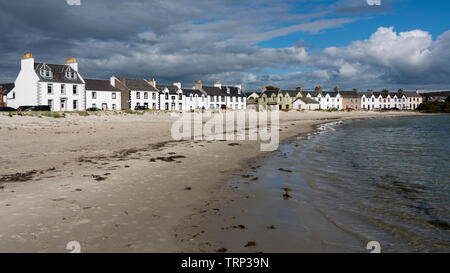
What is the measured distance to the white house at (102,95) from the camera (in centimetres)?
5866

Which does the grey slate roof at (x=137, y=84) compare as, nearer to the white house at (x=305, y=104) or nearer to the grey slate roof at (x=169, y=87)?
the grey slate roof at (x=169, y=87)

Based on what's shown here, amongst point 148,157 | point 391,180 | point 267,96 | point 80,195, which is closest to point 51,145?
point 148,157

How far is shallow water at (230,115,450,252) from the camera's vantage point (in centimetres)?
551

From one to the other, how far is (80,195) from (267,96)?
114 m

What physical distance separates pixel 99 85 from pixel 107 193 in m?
59.6

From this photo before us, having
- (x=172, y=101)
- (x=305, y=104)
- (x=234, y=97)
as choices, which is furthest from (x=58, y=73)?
(x=305, y=104)

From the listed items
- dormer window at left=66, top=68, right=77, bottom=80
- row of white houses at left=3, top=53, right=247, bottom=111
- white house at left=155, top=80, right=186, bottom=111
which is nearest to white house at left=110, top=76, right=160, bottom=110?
row of white houses at left=3, top=53, right=247, bottom=111

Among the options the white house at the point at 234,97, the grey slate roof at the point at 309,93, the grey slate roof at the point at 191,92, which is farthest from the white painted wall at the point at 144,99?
the grey slate roof at the point at 309,93

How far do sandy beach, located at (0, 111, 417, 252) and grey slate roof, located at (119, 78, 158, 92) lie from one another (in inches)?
2145

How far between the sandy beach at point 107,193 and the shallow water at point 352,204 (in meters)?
0.80

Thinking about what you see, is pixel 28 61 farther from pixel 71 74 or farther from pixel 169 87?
pixel 169 87

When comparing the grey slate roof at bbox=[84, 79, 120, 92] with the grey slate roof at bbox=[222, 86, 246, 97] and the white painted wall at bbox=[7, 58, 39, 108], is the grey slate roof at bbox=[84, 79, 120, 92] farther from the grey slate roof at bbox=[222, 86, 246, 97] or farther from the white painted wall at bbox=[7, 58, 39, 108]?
the grey slate roof at bbox=[222, 86, 246, 97]

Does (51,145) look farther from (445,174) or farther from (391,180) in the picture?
(445,174)
